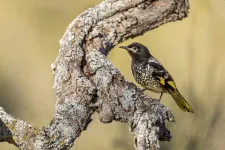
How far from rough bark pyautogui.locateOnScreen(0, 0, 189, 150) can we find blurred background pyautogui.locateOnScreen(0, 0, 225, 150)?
1.25 meters

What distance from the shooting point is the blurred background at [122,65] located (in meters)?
2.94

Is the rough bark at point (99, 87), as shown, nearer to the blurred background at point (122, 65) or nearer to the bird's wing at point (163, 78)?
the bird's wing at point (163, 78)

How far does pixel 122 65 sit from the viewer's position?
3.09m

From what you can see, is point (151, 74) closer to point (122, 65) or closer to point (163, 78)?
point (163, 78)

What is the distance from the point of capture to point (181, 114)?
2.96 m

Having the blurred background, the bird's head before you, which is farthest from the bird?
the blurred background

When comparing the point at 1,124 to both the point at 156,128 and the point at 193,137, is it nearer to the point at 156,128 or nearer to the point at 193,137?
the point at 156,128

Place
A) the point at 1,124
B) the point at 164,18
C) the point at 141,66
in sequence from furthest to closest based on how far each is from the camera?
the point at 141,66 < the point at 164,18 < the point at 1,124

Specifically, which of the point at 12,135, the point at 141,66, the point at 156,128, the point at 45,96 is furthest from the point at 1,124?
the point at 45,96

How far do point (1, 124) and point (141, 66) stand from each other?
63cm

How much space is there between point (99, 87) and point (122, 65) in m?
1.57

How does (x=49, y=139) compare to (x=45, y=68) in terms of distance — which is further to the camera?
(x=45, y=68)

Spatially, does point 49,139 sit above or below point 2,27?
below

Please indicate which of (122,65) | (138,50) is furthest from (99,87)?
(122,65)
